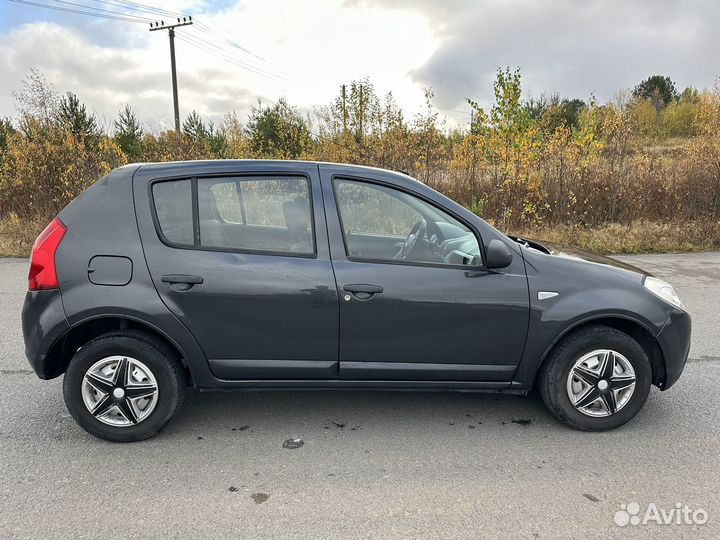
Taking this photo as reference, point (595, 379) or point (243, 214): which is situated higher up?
point (243, 214)

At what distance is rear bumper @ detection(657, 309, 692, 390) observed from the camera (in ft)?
10.3

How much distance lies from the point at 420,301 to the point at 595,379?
3.99ft

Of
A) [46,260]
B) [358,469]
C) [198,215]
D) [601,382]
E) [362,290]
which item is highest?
[198,215]

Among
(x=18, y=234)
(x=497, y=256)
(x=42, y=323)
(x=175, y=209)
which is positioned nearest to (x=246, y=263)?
(x=175, y=209)

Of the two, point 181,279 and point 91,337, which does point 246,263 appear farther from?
point 91,337

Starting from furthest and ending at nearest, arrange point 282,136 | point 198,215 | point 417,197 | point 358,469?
point 282,136, point 417,197, point 198,215, point 358,469

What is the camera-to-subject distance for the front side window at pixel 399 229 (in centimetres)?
306

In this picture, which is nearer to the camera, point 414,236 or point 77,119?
point 414,236

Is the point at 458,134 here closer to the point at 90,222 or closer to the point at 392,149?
the point at 392,149

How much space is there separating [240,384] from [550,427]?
199cm

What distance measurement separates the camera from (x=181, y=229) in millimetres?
3012

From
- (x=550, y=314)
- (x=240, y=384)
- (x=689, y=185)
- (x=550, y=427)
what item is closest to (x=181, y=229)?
(x=240, y=384)

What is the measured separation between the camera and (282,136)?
15188 millimetres

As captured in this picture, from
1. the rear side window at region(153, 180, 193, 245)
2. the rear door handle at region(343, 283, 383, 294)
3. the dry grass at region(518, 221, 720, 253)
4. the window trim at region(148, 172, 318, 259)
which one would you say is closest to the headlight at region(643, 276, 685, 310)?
the rear door handle at region(343, 283, 383, 294)
